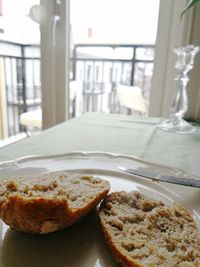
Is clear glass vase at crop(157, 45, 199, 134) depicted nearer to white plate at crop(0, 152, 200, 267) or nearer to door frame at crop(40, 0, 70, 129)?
white plate at crop(0, 152, 200, 267)

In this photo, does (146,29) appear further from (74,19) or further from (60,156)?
(60,156)

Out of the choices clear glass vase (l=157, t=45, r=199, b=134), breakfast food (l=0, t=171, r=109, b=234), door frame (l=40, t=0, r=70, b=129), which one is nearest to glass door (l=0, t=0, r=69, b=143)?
door frame (l=40, t=0, r=70, b=129)

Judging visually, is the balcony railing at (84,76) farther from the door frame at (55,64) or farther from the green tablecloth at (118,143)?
the green tablecloth at (118,143)

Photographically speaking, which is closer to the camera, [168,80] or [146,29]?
[168,80]

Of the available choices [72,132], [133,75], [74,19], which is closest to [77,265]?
[72,132]

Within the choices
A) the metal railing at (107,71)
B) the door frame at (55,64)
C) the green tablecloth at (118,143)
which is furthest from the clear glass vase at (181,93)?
the metal railing at (107,71)

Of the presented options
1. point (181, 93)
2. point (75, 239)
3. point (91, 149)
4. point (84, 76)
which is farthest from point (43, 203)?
point (84, 76)
